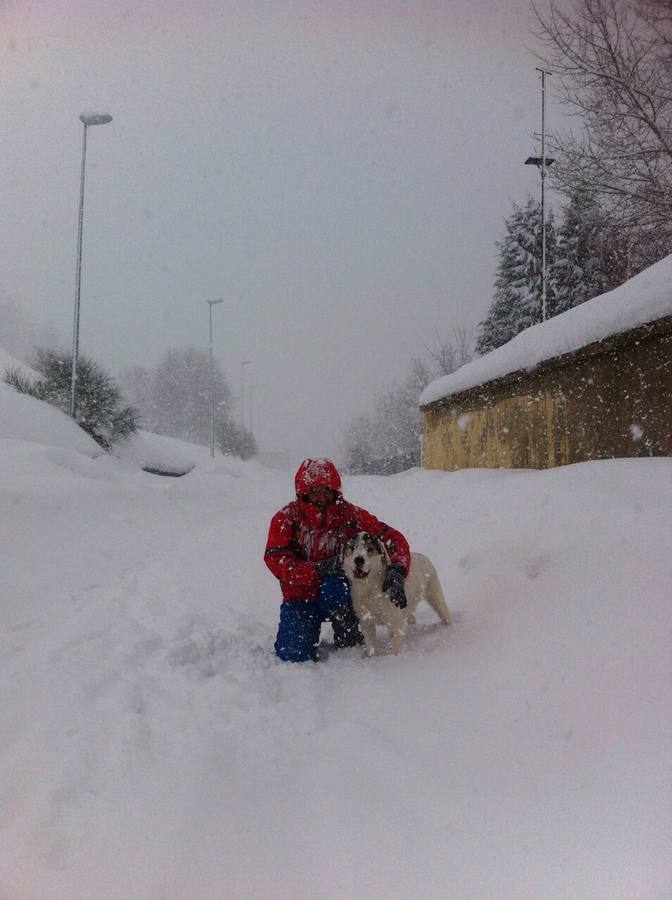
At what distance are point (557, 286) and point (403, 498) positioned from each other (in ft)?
50.9

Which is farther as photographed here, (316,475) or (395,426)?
(395,426)

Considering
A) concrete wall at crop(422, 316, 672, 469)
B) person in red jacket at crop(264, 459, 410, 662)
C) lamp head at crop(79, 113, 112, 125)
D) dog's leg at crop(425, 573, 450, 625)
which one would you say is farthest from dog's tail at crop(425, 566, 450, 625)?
lamp head at crop(79, 113, 112, 125)

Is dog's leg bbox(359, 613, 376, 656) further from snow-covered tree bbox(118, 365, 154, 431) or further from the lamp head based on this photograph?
snow-covered tree bbox(118, 365, 154, 431)

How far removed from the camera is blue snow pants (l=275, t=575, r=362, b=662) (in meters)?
3.47

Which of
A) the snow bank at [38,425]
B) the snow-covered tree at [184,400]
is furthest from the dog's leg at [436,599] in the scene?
the snow-covered tree at [184,400]

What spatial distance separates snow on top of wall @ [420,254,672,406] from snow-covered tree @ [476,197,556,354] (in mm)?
14509

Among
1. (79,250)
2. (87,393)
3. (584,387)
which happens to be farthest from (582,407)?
(79,250)

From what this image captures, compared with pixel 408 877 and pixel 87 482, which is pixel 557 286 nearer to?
pixel 87 482

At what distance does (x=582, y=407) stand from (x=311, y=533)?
285 cm

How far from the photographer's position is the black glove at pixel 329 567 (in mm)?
3664

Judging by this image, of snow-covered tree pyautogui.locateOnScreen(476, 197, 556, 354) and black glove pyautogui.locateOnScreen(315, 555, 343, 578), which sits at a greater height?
snow-covered tree pyautogui.locateOnScreen(476, 197, 556, 354)

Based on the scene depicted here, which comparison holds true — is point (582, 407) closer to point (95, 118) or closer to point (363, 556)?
point (363, 556)

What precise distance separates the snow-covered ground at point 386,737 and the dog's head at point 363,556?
0.53 m

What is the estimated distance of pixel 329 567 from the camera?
3.70 meters
